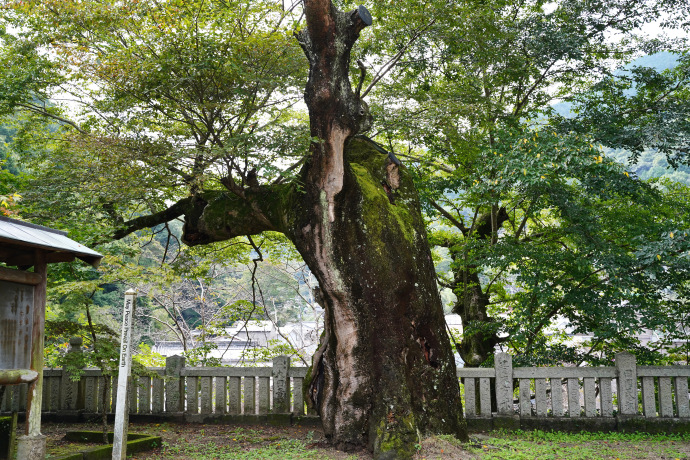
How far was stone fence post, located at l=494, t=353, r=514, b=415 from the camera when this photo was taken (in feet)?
28.9

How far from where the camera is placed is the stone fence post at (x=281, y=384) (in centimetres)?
946

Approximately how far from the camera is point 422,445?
641cm

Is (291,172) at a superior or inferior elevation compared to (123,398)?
superior

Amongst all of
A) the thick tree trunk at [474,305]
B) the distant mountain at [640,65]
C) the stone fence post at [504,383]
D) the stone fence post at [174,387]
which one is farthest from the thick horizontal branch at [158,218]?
the distant mountain at [640,65]

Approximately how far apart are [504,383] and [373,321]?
333 centimetres

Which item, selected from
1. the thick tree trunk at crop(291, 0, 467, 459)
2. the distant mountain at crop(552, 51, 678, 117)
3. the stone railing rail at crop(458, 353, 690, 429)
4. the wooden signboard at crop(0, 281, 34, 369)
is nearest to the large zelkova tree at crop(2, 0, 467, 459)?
the thick tree trunk at crop(291, 0, 467, 459)

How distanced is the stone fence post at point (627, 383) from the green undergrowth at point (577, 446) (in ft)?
1.45

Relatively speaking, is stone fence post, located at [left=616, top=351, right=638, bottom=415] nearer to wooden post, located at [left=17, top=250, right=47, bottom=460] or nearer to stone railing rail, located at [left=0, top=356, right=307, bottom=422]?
stone railing rail, located at [left=0, top=356, right=307, bottom=422]

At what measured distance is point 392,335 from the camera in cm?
685

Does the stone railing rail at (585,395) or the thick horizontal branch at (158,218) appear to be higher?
the thick horizontal branch at (158,218)

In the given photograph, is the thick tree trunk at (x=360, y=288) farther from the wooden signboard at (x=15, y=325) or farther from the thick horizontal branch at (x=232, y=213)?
the wooden signboard at (x=15, y=325)

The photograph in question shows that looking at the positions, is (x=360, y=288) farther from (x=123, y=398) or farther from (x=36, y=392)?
(x=36, y=392)

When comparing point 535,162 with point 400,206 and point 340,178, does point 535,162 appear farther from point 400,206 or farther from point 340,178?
point 340,178

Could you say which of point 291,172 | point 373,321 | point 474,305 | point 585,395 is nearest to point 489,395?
point 585,395
